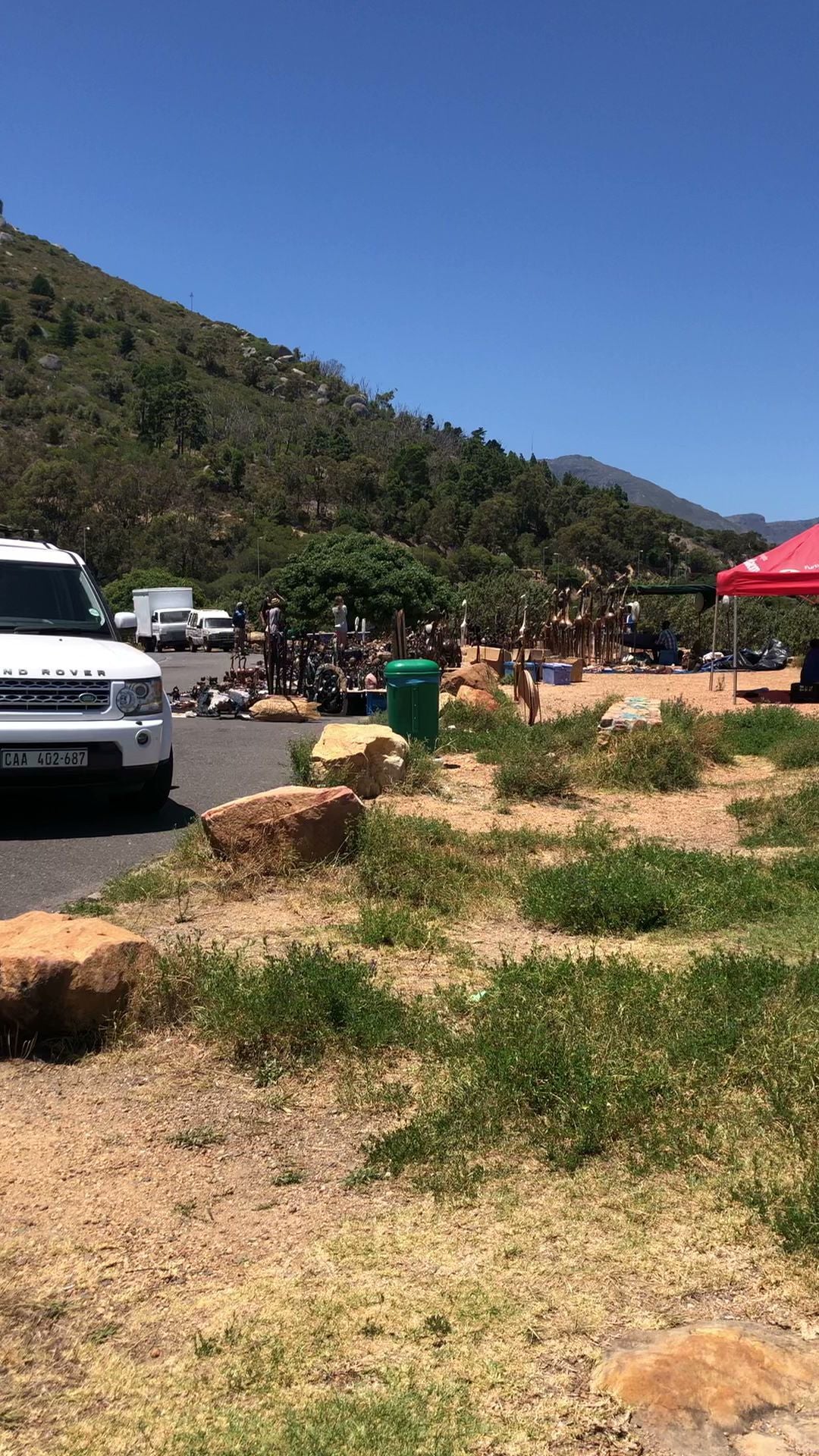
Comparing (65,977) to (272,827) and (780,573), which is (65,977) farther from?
(780,573)

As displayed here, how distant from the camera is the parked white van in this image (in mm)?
42594

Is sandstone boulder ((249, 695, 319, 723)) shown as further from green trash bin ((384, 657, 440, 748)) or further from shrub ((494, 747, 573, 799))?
shrub ((494, 747, 573, 799))

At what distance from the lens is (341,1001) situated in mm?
4578

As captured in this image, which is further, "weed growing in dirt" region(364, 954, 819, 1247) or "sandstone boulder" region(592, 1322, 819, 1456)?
"weed growing in dirt" region(364, 954, 819, 1247)

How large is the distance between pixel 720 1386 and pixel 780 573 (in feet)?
61.0

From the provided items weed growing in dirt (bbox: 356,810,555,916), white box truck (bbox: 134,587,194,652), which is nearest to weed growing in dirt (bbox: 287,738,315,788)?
weed growing in dirt (bbox: 356,810,555,916)

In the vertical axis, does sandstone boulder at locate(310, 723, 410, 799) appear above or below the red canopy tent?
below

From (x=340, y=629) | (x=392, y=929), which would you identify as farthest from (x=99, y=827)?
(x=340, y=629)

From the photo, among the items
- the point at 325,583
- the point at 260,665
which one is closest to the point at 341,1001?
the point at 260,665

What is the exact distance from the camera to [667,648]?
101ft

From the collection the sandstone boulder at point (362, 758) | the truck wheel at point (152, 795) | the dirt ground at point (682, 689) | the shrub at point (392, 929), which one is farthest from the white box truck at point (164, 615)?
the shrub at point (392, 929)

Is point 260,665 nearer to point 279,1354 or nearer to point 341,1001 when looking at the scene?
point 341,1001

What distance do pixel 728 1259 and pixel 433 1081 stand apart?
130 cm

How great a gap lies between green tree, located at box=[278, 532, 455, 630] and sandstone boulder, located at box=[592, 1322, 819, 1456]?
2628cm
